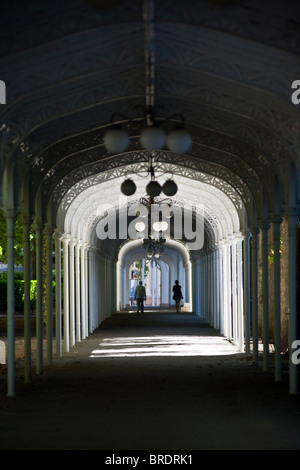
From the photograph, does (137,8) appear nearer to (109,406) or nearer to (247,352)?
(109,406)

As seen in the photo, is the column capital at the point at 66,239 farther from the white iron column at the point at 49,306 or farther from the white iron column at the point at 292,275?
the white iron column at the point at 292,275

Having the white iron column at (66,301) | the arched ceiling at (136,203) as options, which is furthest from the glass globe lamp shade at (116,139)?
the white iron column at (66,301)

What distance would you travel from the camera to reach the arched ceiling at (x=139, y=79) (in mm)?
10672

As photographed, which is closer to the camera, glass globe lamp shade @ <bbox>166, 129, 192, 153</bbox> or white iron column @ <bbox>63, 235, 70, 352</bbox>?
glass globe lamp shade @ <bbox>166, 129, 192, 153</bbox>

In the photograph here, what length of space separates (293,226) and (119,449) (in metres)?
6.63

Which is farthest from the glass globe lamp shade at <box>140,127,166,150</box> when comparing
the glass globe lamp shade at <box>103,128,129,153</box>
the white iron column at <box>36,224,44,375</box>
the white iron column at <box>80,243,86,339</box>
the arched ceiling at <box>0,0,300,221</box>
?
the white iron column at <box>80,243,86,339</box>

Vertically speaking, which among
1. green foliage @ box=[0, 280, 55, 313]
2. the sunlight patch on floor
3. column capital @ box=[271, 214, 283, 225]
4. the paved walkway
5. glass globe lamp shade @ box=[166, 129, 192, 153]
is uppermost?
glass globe lamp shade @ box=[166, 129, 192, 153]

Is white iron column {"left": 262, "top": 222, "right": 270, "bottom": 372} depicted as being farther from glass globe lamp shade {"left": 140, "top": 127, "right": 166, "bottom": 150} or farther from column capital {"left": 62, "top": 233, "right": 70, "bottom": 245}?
column capital {"left": 62, "top": 233, "right": 70, "bottom": 245}

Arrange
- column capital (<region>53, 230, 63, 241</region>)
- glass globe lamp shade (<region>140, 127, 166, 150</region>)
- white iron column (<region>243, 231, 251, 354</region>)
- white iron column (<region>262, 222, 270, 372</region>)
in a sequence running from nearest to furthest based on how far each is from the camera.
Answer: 1. glass globe lamp shade (<region>140, 127, 166, 150</region>)
2. white iron column (<region>262, 222, 270, 372</region>)
3. white iron column (<region>243, 231, 251, 354</region>)
4. column capital (<region>53, 230, 63, 241</region>)

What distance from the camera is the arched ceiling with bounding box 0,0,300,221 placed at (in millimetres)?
10672

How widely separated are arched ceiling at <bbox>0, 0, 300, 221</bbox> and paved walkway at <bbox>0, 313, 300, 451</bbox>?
3275 mm

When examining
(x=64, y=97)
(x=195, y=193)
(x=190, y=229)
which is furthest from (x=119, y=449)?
(x=190, y=229)

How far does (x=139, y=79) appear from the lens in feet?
45.1

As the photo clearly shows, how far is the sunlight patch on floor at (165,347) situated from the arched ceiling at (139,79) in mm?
4952
